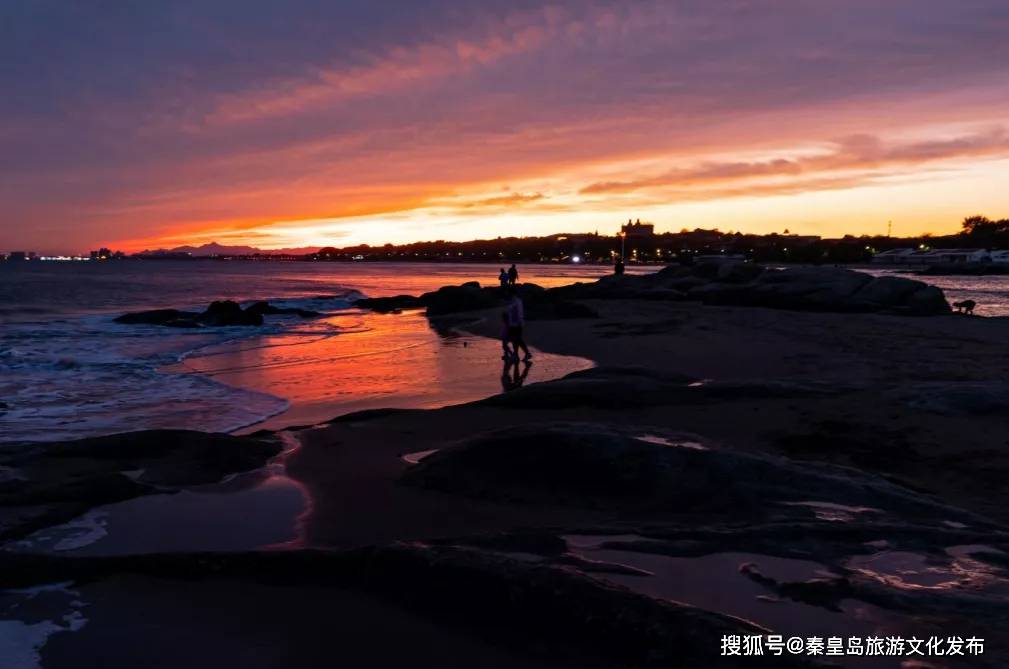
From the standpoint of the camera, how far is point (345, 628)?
4059mm

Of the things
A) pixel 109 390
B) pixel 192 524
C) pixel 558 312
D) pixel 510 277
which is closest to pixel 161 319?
pixel 510 277

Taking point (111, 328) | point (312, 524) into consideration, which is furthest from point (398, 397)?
point (111, 328)

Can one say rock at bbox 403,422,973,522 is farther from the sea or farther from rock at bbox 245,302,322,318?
rock at bbox 245,302,322,318

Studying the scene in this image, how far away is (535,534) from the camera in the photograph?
508cm

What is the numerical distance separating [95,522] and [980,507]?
7.60 meters

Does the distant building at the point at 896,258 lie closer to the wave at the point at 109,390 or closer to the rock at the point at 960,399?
the wave at the point at 109,390

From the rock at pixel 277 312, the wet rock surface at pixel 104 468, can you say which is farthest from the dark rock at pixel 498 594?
the rock at pixel 277 312

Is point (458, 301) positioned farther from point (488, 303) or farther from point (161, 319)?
point (161, 319)

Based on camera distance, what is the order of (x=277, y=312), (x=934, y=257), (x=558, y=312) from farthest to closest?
(x=934, y=257)
(x=277, y=312)
(x=558, y=312)

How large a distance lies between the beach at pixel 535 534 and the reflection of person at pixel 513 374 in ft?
12.1

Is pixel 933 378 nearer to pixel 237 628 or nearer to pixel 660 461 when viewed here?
pixel 660 461

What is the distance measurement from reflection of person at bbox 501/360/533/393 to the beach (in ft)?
12.1

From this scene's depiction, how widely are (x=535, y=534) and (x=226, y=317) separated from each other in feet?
99.8

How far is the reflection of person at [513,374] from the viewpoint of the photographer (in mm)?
14279
